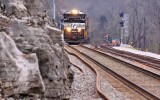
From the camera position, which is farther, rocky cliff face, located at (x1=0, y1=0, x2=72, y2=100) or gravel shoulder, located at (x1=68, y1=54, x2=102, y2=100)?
gravel shoulder, located at (x1=68, y1=54, x2=102, y2=100)

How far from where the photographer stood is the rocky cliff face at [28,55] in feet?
28.5

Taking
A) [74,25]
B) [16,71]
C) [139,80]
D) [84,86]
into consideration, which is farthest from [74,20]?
[16,71]

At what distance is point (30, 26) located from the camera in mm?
10320

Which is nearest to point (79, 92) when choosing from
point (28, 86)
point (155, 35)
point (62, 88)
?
point (62, 88)

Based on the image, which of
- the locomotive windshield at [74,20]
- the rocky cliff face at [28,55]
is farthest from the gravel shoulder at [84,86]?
the locomotive windshield at [74,20]

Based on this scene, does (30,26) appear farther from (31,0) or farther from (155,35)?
(155,35)

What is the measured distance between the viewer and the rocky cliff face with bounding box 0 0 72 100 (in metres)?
8.67

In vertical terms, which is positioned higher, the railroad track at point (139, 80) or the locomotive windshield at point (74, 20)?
the locomotive windshield at point (74, 20)

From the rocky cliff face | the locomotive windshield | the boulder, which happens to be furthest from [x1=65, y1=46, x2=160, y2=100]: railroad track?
the locomotive windshield

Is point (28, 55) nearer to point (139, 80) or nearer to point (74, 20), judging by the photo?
point (139, 80)

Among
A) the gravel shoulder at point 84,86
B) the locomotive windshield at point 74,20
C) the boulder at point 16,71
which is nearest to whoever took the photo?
the boulder at point 16,71

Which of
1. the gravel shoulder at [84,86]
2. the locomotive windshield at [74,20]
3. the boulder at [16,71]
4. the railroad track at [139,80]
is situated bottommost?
the railroad track at [139,80]

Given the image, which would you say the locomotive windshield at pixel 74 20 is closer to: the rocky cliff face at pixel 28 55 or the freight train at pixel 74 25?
the freight train at pixel 74 25

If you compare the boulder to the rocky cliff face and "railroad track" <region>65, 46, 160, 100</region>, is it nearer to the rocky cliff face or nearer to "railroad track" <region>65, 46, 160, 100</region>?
the rocky cliff face
